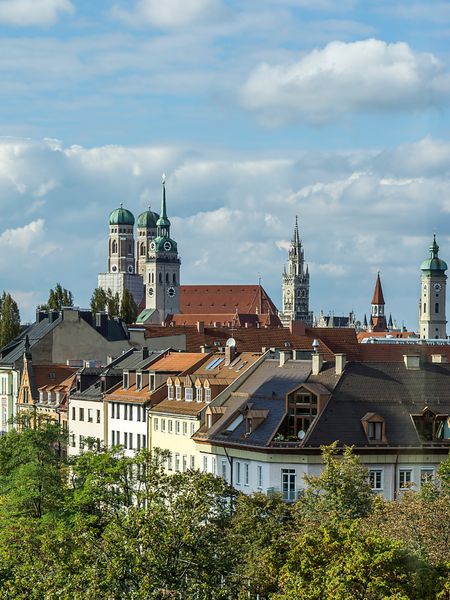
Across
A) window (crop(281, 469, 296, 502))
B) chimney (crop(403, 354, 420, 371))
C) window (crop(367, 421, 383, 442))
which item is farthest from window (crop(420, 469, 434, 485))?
chimney (crop(403, 354, 420, 371))

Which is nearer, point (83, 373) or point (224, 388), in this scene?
point (224, 388)

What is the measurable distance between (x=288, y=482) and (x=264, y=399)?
7926mm

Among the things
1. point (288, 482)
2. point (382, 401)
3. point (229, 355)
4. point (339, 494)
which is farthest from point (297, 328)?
point (339, 494)

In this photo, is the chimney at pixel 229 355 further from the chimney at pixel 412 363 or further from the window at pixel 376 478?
the window at pixel 376 478

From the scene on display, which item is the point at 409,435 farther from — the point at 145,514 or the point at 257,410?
the point at 145,514

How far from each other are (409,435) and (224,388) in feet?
54.3

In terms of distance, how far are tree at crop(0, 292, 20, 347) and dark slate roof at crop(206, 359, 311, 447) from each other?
86.3 m

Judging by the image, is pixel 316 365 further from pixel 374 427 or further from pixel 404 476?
pixel 404 476

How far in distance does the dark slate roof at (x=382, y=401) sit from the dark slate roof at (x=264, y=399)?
230 centimetres

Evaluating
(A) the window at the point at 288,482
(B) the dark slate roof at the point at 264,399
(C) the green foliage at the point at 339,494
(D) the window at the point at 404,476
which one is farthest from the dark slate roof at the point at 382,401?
(C) the green foliage at the point at 339,494

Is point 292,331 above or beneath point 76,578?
above

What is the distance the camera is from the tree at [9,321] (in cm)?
18600

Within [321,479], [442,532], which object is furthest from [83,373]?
[442,532]

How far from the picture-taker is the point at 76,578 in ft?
181
